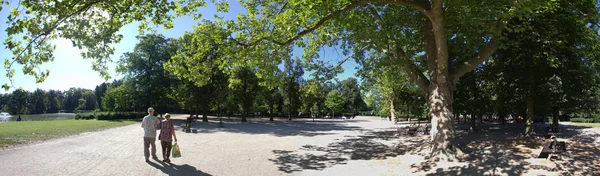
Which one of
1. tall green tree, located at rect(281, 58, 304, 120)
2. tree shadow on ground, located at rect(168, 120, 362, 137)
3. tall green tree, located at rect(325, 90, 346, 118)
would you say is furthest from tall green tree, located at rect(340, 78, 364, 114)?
tree shadow on ground, located at rect(168, 120, 362, 137)

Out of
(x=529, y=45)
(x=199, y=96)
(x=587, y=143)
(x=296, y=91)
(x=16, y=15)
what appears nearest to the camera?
(x=16, y=15)

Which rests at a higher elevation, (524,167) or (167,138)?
(167,138)

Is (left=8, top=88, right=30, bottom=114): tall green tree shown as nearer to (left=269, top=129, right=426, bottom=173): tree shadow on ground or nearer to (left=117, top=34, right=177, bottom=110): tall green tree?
(left=117, top=34, right=177, bottom=110): tall green tree

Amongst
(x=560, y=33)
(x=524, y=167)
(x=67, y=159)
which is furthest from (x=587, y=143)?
(x=67, y=159)

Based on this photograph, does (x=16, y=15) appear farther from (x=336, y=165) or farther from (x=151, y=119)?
(x=336, y=165)

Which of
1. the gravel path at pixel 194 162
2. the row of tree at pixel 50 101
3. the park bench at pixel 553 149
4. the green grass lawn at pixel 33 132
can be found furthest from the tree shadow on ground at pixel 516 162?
the row of tree at pixel 50 101

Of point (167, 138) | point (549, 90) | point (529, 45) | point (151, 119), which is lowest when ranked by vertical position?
point (167, 138)

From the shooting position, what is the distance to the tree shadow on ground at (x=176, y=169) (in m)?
7.65

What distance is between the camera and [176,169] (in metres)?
8.03

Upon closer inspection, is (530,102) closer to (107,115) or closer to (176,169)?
(176,169)

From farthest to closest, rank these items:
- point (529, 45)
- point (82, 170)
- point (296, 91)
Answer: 1. point (296, 91)
2. point (529, 45)
3. point (82, 170)

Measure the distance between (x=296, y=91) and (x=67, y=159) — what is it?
37.8 meters

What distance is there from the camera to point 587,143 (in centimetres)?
1158

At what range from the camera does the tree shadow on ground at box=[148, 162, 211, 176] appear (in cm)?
765
